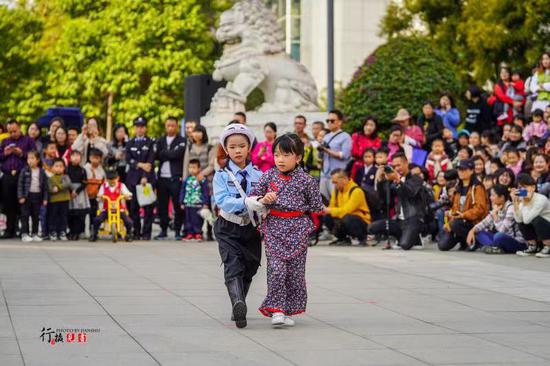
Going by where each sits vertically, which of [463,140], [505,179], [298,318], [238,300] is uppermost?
[463,140]

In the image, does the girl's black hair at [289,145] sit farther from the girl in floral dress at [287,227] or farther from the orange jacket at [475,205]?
the orange jacket at [475,205]

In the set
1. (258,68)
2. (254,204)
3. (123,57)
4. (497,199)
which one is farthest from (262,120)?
(123,57)

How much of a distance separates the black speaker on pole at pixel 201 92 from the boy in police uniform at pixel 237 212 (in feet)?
50.7

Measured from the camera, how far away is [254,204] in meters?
9.67

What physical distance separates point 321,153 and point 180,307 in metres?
9.64

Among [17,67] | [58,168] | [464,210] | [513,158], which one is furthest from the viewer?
[17,67]

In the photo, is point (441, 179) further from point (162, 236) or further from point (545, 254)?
point (162, 236)

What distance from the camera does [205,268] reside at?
14648 millimetres

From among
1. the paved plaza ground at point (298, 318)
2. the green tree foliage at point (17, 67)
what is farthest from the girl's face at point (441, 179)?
the green tree foliage at point (17, 67)

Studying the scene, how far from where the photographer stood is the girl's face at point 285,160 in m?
9.78

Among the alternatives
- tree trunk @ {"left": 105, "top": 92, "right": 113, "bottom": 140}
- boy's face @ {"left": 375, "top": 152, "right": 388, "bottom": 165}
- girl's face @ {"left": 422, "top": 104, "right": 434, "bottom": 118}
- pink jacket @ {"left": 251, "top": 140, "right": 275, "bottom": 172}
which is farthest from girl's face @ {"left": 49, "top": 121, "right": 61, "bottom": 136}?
tree trunk @ {"left": 105, "top": 92, "right": 113, "bottom": 140}

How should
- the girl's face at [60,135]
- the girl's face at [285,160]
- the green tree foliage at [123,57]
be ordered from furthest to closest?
1. the green tree foliage at [123,57]
2. the girl's face at [60,135]
3. the girl's face at [285,160]

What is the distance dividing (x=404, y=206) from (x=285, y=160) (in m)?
8.51

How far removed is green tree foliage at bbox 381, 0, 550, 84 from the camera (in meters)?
34.0
